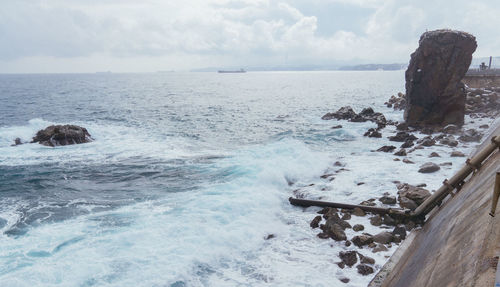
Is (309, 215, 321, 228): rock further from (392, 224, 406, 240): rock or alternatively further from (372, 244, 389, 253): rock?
(392, 224, 406, 240): rock

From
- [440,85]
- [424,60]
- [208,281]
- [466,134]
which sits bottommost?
[208,281]

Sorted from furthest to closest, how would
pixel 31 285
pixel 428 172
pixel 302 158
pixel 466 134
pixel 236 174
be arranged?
pixel 466 134 < pixel 302 158 < pixel 236 174 < pixel 428 172 < pixel 31 285

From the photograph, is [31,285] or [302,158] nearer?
[31,285]

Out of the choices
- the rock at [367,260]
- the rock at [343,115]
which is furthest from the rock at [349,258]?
the rock at [343,115]

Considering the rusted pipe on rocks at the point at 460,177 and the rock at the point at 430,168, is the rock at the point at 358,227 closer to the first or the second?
the rusted pipe on rocks at the point at 460,177

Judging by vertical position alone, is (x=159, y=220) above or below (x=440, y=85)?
below

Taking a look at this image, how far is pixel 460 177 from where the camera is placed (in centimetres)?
891

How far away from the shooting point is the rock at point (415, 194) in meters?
11.3

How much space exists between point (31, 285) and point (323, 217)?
28.7ft

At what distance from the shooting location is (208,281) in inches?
318

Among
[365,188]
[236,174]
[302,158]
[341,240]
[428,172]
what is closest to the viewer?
[341,240]

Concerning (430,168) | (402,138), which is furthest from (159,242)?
(402,138)

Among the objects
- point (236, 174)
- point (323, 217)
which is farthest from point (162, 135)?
point (323, 217)

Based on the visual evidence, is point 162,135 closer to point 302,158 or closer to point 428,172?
point 302,158
